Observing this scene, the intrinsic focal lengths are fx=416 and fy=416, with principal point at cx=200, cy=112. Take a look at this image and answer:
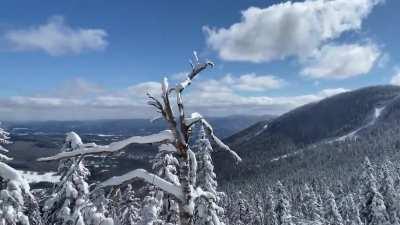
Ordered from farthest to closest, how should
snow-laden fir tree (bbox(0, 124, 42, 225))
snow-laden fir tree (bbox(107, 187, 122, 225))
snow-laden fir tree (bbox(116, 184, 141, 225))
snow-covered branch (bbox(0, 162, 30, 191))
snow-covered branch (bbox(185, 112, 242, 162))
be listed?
snow-laden fir tree (bbox(0, 124, 42, 225)), snow-covered branch (bbox(0, 162, 30, 191)), snow-laden fir tree (bbox(116, 184, 141, 225)), snow-laden fir tree (bbox(107, 187, 122, 225)), snow-covered branch (bbox(185, 112, 242, 162))

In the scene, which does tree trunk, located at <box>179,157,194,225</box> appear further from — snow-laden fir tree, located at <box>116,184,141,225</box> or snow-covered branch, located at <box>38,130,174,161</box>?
snow-laden fir tree, located at <box>116,184,141,225</box>

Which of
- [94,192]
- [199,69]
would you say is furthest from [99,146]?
[199,69]

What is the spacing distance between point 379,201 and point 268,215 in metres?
20.4

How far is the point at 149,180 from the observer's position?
705 cm

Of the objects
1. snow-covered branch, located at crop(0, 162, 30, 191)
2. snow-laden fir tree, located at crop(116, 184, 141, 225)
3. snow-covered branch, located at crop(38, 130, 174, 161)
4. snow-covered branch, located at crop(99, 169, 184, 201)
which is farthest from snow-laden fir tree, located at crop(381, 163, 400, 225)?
snow-covered branch, located at crop(38, 130, 174, 161)

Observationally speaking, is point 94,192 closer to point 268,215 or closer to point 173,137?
point 173,137

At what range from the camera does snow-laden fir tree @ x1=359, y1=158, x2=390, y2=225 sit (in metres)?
46.2

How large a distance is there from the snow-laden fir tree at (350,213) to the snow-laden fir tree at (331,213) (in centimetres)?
169

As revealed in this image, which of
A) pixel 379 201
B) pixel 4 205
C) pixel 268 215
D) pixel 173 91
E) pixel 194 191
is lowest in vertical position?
pixel 268 215

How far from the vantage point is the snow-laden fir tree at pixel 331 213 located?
173 ft

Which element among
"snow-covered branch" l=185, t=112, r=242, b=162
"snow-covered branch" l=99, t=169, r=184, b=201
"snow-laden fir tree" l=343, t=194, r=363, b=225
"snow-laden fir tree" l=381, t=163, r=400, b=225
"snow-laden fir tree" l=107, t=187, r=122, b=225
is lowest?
"snow-laden fir tree" l=343, t=194, r=363, b=225

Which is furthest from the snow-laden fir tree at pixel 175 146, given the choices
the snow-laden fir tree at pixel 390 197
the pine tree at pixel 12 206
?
the snow-laden fir tree at pixel 390 197

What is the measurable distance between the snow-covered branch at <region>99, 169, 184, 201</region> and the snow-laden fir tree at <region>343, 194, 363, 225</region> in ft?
161

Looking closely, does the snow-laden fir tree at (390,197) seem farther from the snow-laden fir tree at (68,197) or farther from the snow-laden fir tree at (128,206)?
the snow-laden fir tree at (68,197)
